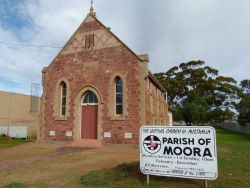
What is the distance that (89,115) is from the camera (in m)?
17.4

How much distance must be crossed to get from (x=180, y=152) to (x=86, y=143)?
10.6 m

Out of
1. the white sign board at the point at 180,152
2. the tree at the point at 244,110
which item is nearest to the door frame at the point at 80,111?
the white sign board at the point at 180,152

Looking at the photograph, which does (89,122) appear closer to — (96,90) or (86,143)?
(86,143)

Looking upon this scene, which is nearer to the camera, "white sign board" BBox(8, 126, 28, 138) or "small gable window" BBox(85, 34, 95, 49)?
"small gable window" BBox(85, 34, 95, 49)

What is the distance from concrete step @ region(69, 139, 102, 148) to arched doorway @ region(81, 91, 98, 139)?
0.63 meters

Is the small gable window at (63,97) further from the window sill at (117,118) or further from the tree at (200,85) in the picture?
the tree at (200,85)

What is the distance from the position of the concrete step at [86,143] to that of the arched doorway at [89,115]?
24.8 inches

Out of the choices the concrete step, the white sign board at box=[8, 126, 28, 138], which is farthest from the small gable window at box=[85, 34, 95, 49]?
the white sign board at box=[8, 126, 28, 138]

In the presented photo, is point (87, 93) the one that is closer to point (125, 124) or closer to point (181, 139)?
point (125, 124)

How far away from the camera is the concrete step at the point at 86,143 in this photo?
51.9ft

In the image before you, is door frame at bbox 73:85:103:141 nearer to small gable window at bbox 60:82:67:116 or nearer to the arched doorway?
the arched doorway

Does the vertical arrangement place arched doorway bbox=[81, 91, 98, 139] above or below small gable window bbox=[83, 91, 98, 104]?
below

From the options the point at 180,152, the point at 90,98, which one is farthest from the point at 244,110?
the point at 180,152

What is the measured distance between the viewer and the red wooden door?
17.1 metres
